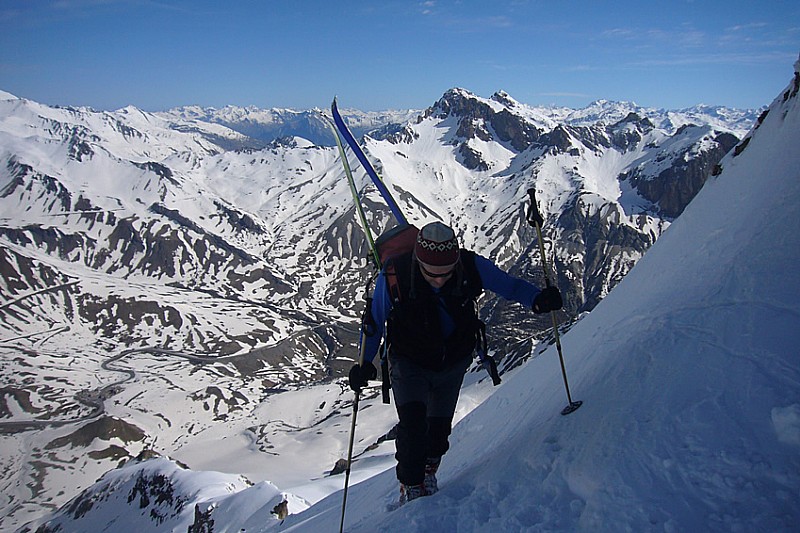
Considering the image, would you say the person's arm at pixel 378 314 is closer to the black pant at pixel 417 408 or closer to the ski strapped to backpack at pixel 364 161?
the black pant at pixel 417 408

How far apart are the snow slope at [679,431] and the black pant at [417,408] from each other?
22.0 inches

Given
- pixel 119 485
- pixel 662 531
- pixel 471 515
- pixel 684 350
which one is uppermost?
pixel 684 350

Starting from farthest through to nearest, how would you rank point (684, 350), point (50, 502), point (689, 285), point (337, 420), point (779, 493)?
point (337, 420) → point (50, 502) → point (689, 285) → point (684, 350) → point (779, 493)

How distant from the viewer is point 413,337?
676 cm

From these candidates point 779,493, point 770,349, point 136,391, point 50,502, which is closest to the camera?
point 779,493

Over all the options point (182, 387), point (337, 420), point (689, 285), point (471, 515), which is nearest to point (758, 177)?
point (689, 285)

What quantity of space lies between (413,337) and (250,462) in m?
109

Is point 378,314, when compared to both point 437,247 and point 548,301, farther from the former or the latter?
point 548,301

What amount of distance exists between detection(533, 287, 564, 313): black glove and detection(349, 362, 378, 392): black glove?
2718mm

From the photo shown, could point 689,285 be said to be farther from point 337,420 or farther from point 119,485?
point 337,420

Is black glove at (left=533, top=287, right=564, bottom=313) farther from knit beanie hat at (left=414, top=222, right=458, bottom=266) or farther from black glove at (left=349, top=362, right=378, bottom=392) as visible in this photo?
black glove at (left=349, top=362, right=378, bottom=392)

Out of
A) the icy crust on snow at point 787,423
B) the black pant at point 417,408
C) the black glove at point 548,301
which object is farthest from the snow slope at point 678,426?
the black glove at point 548,301

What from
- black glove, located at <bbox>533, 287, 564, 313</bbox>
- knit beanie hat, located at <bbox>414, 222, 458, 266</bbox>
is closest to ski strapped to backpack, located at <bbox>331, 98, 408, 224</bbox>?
knit beanie hat, located at <bbox>414, 222, 458, 266</bbox>

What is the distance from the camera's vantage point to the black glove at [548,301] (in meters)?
7.14
